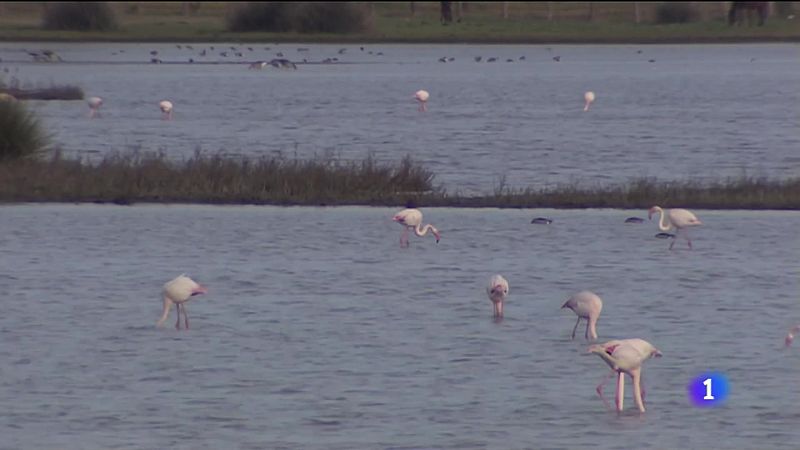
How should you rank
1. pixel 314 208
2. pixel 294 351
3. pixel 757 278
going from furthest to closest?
pixel 314 208 < pixel 757 278 < pixel 294 351

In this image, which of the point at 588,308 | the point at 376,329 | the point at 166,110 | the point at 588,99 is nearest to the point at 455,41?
the point at 588,99

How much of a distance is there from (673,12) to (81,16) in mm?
26377

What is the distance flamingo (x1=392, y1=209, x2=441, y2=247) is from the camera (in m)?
20.4

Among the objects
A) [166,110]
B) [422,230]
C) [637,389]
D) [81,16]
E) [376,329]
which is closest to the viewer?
[637,389]

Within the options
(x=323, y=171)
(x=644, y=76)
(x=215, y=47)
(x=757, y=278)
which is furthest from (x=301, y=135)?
(x=215, y=47)

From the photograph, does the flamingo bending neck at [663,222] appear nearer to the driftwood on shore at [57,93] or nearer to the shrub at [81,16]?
the driftwood on shore at [57,93]

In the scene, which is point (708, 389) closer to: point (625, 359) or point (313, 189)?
point (625, 359)

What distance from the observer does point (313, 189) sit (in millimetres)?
24344

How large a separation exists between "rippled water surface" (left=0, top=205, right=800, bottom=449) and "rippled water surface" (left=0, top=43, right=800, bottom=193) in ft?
17.8

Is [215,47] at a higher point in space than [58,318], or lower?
higher

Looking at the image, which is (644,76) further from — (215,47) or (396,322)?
(396,322)

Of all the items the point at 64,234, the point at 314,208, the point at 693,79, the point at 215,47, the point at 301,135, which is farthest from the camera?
the point at 215,47

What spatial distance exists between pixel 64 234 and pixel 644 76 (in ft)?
154

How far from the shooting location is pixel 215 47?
269 ft
